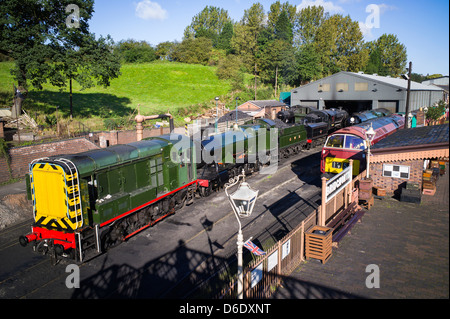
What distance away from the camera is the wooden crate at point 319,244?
11.2 metres

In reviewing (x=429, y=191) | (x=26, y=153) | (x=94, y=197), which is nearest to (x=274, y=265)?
(x=94, y=197)

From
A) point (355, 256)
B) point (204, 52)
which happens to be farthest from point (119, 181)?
point (204, 52)

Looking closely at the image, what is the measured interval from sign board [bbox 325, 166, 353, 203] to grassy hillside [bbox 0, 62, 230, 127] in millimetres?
30109

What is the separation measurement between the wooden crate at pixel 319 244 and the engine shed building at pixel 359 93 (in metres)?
36.9

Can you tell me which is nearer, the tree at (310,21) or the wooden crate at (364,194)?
the wooden crate at (364,194)

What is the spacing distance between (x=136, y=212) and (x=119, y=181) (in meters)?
1.70

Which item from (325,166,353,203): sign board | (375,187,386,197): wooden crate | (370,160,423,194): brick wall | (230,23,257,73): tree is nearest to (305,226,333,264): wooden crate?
(325,166,353,203): sign board

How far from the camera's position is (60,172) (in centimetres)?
1119

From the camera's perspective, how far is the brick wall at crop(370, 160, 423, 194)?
16.6 m

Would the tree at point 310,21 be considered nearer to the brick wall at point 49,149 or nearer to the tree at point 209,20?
the tree at point 209,20

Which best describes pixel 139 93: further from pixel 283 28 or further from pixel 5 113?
pixel 283 28

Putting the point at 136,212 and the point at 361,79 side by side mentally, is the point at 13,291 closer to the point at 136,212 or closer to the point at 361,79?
the point at 136,212

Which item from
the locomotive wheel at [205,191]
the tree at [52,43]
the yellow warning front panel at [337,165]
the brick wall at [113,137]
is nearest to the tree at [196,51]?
the tree at [52,43]

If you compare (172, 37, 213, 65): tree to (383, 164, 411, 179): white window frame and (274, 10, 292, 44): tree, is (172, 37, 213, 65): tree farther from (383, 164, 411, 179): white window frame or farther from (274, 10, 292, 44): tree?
(383, 164, 411, 179): white window frame
